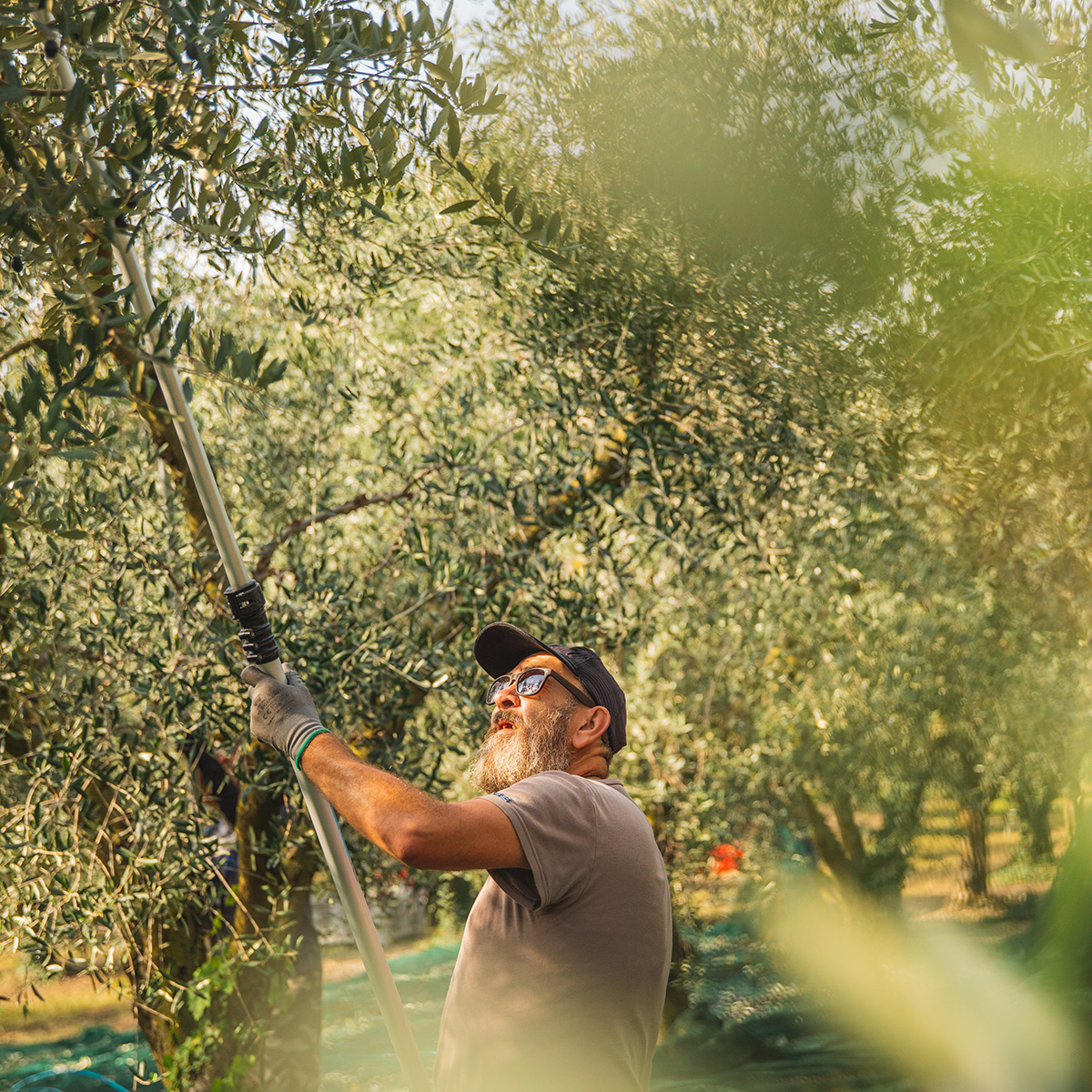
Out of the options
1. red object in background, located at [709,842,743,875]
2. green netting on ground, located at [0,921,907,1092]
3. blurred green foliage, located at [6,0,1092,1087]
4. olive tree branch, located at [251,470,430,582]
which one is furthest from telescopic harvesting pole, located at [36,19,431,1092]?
red object in background, located at [709,842,743,875]

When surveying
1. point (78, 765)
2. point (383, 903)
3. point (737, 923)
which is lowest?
point (737, 923)

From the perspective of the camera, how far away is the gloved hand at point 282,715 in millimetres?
2340

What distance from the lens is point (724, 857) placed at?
Answer: 11.4 m

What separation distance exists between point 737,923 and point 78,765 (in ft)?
34.3

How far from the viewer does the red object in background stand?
11.2 meters

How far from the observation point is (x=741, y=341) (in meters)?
4.95

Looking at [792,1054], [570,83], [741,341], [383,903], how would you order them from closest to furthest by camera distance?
[741,341] < [570,83] < [383,903] < [792,1054]

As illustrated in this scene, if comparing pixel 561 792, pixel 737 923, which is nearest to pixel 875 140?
pixel 561 792

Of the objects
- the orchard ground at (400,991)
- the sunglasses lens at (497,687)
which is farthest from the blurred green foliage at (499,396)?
the orchard ground at (400,991)

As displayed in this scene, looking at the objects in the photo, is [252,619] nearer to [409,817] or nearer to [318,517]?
[409,817]

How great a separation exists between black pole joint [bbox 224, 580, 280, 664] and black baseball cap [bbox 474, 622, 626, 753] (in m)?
0.57

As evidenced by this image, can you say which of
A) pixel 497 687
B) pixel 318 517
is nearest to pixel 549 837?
pixel 497 687

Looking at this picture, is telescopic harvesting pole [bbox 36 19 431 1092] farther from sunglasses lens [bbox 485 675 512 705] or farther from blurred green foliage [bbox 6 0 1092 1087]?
blurred green foliage [bbox 6 0 1092 1087]

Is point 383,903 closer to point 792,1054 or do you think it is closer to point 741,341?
point 741,341
